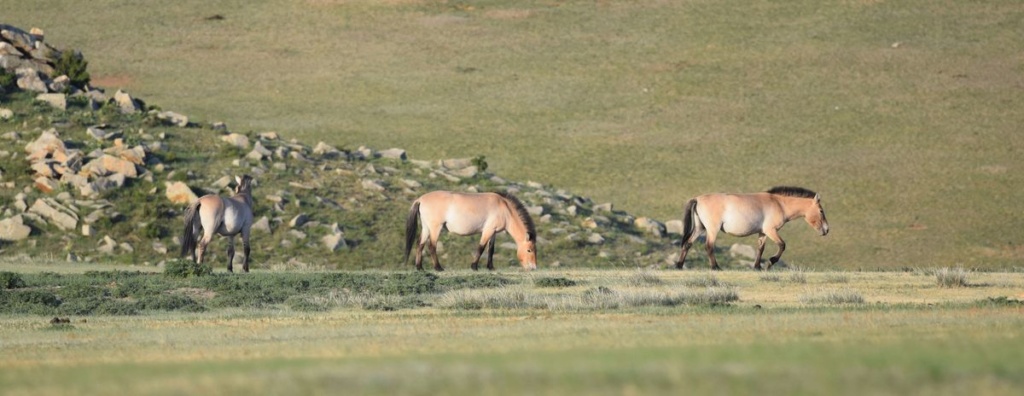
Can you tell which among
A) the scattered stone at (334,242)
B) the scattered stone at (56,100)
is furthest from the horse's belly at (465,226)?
the scattered stone at (56,100)

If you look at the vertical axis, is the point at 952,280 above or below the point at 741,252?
above

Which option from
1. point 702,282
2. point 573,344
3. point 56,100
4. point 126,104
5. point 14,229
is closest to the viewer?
point 573,344

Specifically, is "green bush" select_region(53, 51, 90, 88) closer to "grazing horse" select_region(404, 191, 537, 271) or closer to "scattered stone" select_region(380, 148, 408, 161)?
"scattered stone" select_region(380, 148, 408, 161)

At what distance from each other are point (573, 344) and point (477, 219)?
14.9 m

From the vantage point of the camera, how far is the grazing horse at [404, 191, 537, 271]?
29.9 m

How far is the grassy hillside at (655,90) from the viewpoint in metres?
53.0

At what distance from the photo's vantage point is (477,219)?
98.7 feet

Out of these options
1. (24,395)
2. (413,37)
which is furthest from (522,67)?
(24,395)

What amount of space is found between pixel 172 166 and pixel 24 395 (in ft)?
102

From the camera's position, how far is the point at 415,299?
2361 centimetres

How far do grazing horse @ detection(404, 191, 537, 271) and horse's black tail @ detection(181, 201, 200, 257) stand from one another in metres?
4.15

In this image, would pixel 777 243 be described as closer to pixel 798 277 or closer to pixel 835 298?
pixel 798 277

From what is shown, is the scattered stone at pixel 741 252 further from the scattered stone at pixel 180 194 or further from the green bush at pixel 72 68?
the green bush at pixel 72 68

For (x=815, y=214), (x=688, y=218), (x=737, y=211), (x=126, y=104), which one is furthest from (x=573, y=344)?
(x=126, y=104)
